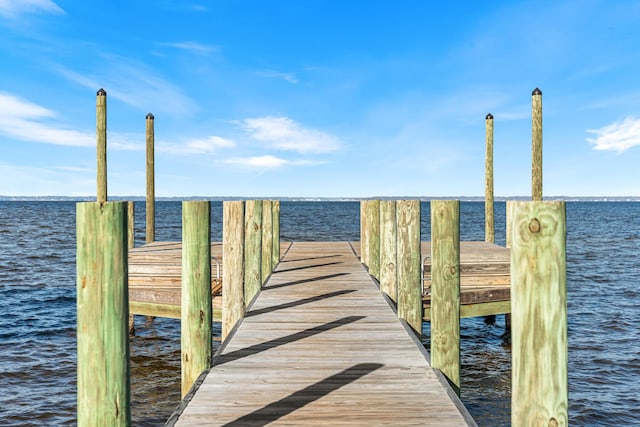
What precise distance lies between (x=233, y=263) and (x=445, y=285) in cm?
272

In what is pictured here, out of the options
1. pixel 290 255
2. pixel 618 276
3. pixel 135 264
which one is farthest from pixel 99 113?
pixel 618 276

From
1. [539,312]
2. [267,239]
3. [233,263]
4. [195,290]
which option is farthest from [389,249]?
[539,312]

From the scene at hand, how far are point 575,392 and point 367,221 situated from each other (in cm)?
476

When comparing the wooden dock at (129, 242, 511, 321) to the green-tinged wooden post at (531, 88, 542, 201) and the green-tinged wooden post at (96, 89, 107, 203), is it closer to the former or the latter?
the green-tinged wooden post at (531, 88, 542, 201)

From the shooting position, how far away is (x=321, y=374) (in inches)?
171

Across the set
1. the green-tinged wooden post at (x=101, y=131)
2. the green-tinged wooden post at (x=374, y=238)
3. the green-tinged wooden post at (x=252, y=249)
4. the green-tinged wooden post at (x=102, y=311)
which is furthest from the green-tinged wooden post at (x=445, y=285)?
the green-tinged wooden post at (x=101, y=131)

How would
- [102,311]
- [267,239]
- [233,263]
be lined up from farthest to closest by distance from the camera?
1. [267,239]
2. [233,263]
3. [102,311]

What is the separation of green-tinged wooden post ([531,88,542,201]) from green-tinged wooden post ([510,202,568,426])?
9.97 m

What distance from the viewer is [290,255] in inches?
524

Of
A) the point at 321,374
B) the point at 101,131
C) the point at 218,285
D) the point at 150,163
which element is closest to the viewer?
the point at 321,374

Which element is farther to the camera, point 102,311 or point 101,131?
point 101,131

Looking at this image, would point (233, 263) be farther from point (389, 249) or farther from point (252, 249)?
point (389, 249)

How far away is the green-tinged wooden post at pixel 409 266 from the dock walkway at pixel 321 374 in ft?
0.76

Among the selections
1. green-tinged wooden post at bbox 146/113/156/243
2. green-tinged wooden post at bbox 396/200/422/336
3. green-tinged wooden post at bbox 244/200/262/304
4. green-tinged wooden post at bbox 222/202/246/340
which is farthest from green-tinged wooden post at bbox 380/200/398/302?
green-tinged wooden post at bbox 146/113/156/243
